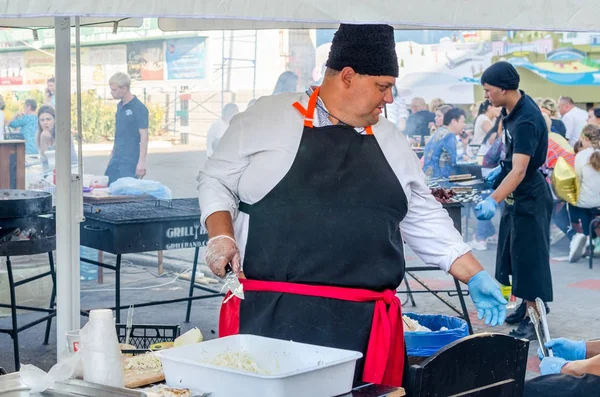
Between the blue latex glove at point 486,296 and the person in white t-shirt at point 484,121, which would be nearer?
the blue latex glove at point 486,296

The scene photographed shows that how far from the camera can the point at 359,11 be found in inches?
93.5

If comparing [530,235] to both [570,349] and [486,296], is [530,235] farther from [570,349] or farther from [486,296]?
[486,296]

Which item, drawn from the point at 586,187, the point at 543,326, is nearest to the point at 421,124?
the point at 586,187

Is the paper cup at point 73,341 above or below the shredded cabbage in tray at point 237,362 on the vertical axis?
below

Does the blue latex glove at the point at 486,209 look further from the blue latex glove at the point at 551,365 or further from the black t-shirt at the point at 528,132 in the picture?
the blue latex glove at the point at 551,365

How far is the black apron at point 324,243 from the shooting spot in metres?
2.88

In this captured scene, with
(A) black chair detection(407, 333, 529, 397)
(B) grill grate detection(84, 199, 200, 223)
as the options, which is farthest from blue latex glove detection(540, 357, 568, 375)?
(B) grill grate detection(84, 199, 200, 223)

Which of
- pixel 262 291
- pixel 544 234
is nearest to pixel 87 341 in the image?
pixel 262 291

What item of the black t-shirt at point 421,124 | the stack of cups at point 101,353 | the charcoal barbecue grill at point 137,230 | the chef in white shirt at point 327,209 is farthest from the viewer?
the black t-shirt at point 421,124

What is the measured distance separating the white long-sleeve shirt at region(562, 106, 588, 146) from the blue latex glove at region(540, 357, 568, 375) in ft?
31.1

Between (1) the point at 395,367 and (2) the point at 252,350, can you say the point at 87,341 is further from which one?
(1) the point at 395,367

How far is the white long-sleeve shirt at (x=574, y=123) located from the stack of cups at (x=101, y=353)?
11.0 m

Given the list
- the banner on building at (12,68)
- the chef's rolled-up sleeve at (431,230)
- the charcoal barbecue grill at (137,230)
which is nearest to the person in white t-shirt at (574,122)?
the banner on building at (12,68)

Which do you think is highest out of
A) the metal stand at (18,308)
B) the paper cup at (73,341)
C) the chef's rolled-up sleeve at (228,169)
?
the chef's rolled-up sleeve at (228,169)
